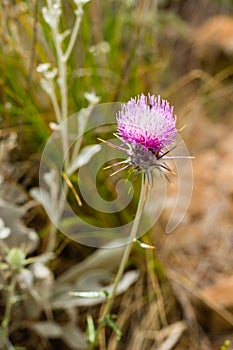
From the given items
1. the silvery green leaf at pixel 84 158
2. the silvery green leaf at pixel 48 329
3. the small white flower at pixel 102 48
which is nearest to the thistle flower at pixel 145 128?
the silvery green leaf at pixel 84 158

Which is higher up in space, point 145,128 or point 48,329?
point 145,128

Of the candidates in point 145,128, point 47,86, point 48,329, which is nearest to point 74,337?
point 48,329

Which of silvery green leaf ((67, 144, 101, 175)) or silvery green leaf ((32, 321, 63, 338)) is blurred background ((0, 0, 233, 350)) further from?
silvery green leaf ((67, 144, 101, 175))

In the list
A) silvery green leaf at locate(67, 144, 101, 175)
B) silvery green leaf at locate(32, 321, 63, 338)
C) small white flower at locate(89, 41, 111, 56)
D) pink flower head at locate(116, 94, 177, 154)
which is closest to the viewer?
pink flower head at locate(116, 94, 177, 154)

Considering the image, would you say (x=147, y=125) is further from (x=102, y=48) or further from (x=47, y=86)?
(x=102, y=48)

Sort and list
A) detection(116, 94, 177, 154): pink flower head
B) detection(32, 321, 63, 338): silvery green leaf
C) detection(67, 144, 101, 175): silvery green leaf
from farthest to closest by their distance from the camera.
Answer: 1. detection(32, 321, 63, 338): silvery green leaf
2. detection(67, 144, 101, 175): silvery green leaf
3. detection(116, 94, 177, 154): pink flower head

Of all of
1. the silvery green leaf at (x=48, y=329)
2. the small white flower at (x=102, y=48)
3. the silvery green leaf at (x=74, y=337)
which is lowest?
the silvery green leaf at (x=74, y=337)

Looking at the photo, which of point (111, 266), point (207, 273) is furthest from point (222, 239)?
point (111, 266)

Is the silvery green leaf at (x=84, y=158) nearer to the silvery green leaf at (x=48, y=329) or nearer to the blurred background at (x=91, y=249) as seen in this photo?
the blurred background at (x=91, y=249)

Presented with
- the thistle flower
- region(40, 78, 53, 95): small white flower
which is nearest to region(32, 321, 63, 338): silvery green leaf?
region(40, 78, 53, 95): small white flower

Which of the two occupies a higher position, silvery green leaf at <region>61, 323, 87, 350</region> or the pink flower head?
the pink flower head
